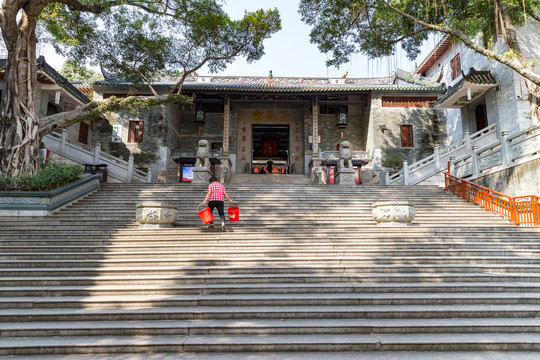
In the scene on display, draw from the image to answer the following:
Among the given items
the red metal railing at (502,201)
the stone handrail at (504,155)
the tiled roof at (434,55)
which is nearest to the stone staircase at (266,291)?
the red metal railing at (502,201)

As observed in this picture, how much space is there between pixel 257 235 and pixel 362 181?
12.6m

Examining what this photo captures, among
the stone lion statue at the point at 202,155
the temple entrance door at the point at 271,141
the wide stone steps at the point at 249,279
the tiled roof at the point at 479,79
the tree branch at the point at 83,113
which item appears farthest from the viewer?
the temple entrance door at the point at 271,141

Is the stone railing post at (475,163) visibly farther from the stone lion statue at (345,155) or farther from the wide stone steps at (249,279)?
the wide stone steps at (249,279)

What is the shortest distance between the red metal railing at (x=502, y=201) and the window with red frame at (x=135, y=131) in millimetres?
15002

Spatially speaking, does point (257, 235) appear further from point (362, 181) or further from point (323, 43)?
point (362, 181)

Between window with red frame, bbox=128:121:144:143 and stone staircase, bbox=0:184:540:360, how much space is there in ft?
35.5

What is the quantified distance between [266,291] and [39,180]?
24.5 feet

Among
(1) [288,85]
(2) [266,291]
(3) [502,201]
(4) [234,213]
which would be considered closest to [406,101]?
(1) [288,85]

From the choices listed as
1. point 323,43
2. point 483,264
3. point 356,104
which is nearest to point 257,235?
point 483,264

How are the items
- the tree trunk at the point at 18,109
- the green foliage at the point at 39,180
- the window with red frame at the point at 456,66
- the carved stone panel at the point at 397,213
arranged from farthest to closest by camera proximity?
1. the window with red frame at the point at 456,66
2. the tree trunk at the point at 18,109
3. the green foliage at the point at 39,180
4. the carved stone panel at the point at 397,213

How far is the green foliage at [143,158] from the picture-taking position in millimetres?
17102

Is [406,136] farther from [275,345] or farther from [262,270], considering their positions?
[275,345]

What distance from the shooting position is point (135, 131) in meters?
18.4

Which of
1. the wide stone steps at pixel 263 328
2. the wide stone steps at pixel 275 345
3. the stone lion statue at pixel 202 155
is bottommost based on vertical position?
the wide stone steps at pixel 275 345
